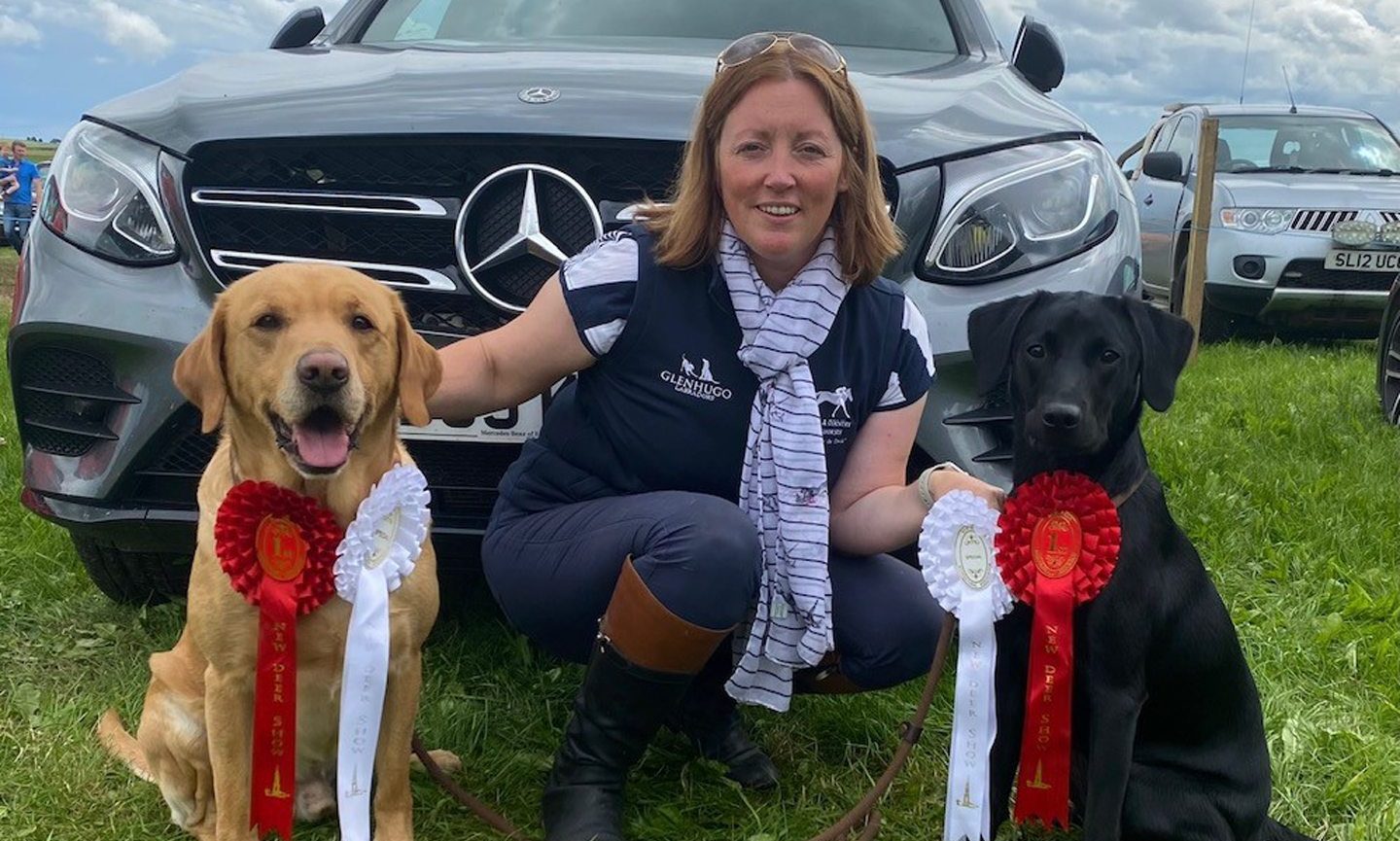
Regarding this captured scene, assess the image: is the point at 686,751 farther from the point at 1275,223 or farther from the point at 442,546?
the point at 1275,223

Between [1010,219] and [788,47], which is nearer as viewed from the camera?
[788,47]

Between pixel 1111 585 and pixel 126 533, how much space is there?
2.04 meters

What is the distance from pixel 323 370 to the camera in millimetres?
2021

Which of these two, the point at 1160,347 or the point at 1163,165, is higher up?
the point at 1160,347

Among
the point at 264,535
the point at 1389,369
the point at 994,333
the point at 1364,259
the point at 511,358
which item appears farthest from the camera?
the point at 1364,259

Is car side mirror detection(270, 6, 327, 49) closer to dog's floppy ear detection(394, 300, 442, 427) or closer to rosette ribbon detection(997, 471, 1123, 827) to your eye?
dog's floppy ear detection(394, 300, 442, 427)

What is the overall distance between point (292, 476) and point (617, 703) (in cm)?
74

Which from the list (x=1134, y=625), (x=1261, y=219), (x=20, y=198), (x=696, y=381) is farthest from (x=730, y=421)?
(x=20, y=198)

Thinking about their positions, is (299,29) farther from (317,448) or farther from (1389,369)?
(1389,369)

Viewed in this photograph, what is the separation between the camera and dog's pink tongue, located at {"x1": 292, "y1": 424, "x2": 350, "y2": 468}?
2.11 metres

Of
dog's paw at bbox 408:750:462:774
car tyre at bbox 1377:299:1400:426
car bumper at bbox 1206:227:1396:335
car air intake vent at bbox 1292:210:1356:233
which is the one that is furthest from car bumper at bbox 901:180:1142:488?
car air intake vent at bbox 1292:210:1356:233

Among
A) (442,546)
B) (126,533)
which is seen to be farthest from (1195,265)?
(126,533)

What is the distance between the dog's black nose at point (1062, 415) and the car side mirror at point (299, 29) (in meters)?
2.58

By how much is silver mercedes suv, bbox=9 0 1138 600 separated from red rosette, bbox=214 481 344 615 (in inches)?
17.7
